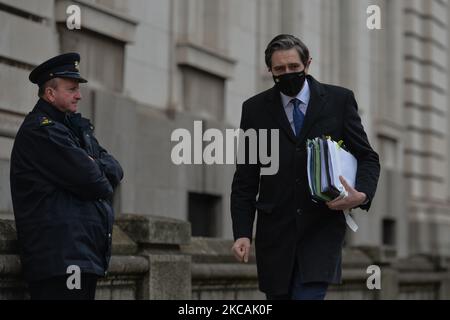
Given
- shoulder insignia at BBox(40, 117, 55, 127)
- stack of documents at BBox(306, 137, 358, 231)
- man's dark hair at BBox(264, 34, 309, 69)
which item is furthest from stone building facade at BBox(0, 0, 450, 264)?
stack of documents at BBox(306, 137, 358, 231)

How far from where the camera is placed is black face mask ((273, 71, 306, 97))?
6.95m

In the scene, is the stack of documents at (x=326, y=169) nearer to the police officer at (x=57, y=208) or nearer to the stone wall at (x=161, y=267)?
the police officer at (x=57, y=208)

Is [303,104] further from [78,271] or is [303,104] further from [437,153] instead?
[437,153]

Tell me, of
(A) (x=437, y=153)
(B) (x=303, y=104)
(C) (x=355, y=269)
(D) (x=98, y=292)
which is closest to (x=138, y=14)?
(C) (x=355, y=269)

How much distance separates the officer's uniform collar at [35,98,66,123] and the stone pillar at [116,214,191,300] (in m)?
2.36

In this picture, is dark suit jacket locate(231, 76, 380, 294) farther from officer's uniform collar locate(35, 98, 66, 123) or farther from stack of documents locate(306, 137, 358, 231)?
officer's uniform collar locate(35, 98, 66, 123)

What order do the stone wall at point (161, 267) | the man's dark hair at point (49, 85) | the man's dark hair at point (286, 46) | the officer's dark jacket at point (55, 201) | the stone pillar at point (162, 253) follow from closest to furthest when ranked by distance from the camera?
the officer's dark jacket at point (55, 201)
the man's dark hair at point (286, 46)
the man's dark hair at point (49, 85)
the stone wall at point (161, 267)
the stone pillar at point (162, 253)

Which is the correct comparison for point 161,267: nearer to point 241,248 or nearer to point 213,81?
point 241,248

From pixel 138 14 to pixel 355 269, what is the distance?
16.0ft

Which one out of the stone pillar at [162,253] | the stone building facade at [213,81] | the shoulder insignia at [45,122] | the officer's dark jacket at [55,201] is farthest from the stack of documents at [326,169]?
the stone building facade at [213,81]

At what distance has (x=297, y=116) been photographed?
713cm

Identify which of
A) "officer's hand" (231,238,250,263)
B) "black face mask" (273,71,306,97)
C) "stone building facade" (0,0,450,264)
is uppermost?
"stone building facade" (0,0,450,264)

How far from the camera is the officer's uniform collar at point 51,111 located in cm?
708

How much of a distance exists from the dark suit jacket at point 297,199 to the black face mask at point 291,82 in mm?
115
